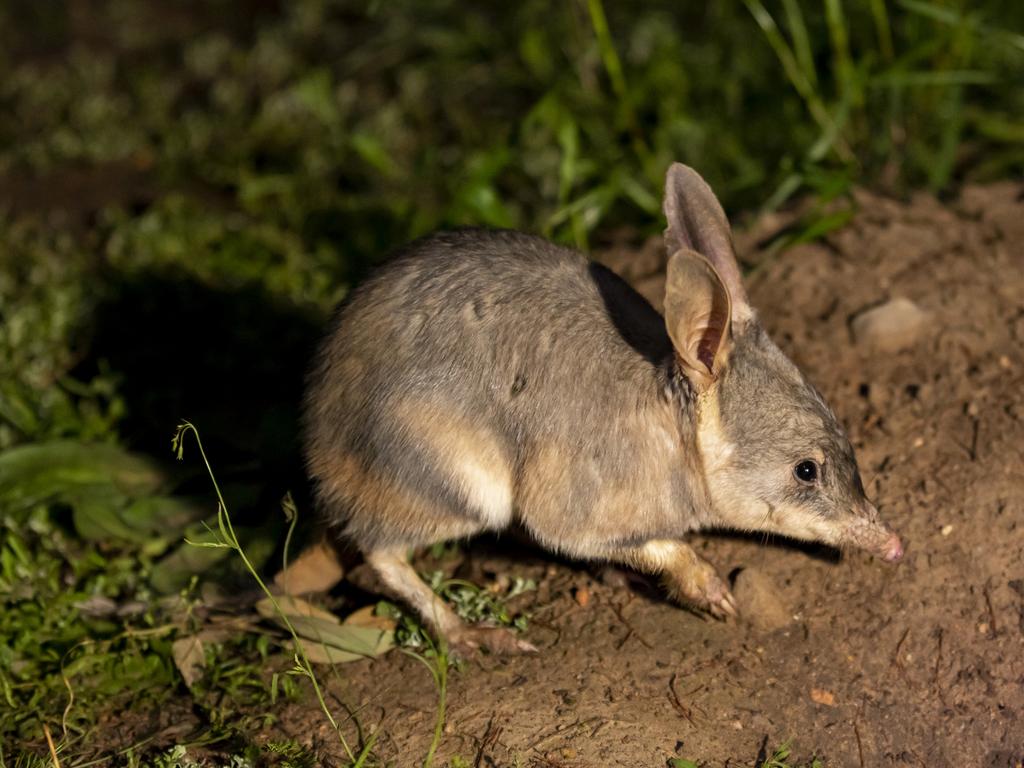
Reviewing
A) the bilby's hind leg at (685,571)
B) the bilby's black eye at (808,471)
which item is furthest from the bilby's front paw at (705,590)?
the bilby's black eye at (808,471)

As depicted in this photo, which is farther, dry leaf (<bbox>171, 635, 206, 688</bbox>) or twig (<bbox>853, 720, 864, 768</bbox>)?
dry leaf (<bbox>171, 635, 206, 688</bbox>)

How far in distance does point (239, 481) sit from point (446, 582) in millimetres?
1027

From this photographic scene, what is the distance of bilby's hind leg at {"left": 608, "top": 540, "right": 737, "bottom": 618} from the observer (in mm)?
3852

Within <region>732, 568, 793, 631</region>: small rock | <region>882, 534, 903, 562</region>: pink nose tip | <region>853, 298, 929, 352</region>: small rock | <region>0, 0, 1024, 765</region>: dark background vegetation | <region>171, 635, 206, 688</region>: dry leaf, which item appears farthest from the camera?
<region>853, 298, 929, 352</region>: small rock

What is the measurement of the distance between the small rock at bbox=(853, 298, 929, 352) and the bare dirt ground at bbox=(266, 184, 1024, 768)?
2 centimetres

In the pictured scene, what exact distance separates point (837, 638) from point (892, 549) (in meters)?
0.33

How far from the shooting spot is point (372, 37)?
8.00 meters

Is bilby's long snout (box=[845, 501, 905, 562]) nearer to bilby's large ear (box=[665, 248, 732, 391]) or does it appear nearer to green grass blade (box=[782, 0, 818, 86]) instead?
bilby's large ear (box=[665, 248, 732, 391])

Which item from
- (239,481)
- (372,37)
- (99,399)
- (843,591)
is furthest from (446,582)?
(372,37)

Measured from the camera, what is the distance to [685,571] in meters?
3.86

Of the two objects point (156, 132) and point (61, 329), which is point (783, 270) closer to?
point (61, 329)

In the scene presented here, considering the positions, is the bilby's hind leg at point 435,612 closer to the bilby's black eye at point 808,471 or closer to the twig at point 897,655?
the bilby's black eye at point 808,471

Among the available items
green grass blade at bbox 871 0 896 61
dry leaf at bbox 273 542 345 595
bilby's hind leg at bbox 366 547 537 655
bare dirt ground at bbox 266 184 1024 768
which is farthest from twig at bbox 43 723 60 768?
green grass blade at bbox 871 0 896 61

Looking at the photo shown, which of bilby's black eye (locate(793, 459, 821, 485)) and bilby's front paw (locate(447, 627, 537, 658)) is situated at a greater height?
bilby's black eye (locate(793, 459, 821, 485))
